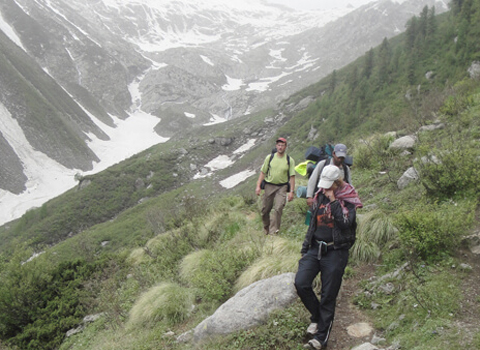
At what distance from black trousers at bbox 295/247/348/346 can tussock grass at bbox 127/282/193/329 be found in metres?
2.62

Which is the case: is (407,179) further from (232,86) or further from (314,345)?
(232,86)

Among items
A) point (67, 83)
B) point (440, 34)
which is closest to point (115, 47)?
point (67, 83)

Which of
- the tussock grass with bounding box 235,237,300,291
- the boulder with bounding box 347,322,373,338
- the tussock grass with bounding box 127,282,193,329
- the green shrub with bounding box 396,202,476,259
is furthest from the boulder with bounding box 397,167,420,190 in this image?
the tussock grass with bounding box 127,282,193,329

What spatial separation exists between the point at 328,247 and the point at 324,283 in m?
0.41

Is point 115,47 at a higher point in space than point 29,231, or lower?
higher

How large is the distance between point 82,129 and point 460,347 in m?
99.7

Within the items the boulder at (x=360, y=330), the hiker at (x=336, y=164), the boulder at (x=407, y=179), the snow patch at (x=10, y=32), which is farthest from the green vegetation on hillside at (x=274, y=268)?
the snow patch at (x=10, y=32)

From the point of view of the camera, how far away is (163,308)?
5496mm

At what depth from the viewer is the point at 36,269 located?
9.09m

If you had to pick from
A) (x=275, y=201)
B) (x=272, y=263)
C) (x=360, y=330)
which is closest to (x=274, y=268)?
(x=272, y=263)

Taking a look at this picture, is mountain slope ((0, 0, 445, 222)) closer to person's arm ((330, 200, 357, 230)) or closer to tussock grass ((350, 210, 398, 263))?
tussock grass ((350, 210, 398, 263))

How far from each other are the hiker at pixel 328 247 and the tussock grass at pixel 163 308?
259cm

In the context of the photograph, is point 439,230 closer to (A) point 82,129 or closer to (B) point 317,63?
(A) point 82,129

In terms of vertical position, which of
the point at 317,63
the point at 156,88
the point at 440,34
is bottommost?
the point at 440,34
